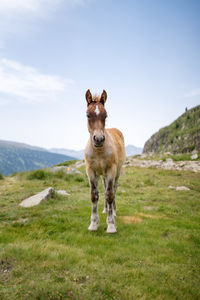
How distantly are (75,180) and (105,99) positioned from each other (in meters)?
10.6

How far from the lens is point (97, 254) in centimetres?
483

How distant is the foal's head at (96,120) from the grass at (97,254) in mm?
2772

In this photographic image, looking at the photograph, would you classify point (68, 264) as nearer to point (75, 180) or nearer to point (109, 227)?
point (109, 227)

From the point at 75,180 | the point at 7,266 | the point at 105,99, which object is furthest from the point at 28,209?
the point at 75,180

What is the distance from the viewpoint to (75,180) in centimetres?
1614

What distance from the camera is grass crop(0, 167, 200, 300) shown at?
3488 millimetres

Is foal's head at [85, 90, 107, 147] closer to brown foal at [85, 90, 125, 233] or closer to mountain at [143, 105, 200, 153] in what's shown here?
brown foal at [85, 90, 125, 233]

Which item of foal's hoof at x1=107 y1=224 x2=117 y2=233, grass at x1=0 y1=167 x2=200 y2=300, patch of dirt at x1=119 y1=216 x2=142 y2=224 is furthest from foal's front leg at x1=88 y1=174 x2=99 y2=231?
patch of dirt at x1=119 y1=216 x2=142 y2=224

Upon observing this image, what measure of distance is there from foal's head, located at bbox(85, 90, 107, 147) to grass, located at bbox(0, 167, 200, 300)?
2772 mm

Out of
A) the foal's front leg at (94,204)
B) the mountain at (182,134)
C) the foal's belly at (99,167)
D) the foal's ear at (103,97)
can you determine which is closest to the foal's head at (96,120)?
the foal's ear at (103,97)

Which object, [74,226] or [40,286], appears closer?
[40,286]

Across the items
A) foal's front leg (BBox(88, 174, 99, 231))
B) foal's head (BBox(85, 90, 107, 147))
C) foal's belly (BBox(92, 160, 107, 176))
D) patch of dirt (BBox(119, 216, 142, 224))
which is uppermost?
foal's head (BBox(85, 90, 107, 147))

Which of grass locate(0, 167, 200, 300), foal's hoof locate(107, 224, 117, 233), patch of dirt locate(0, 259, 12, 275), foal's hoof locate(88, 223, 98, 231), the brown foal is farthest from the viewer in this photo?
foal's hoof locate(88, 223, 98, 231)

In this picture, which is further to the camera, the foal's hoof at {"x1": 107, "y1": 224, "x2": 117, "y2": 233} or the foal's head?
the foal's hoof at {"x1": 107, "y1": 224, "x2": 117, "y2": 233}
